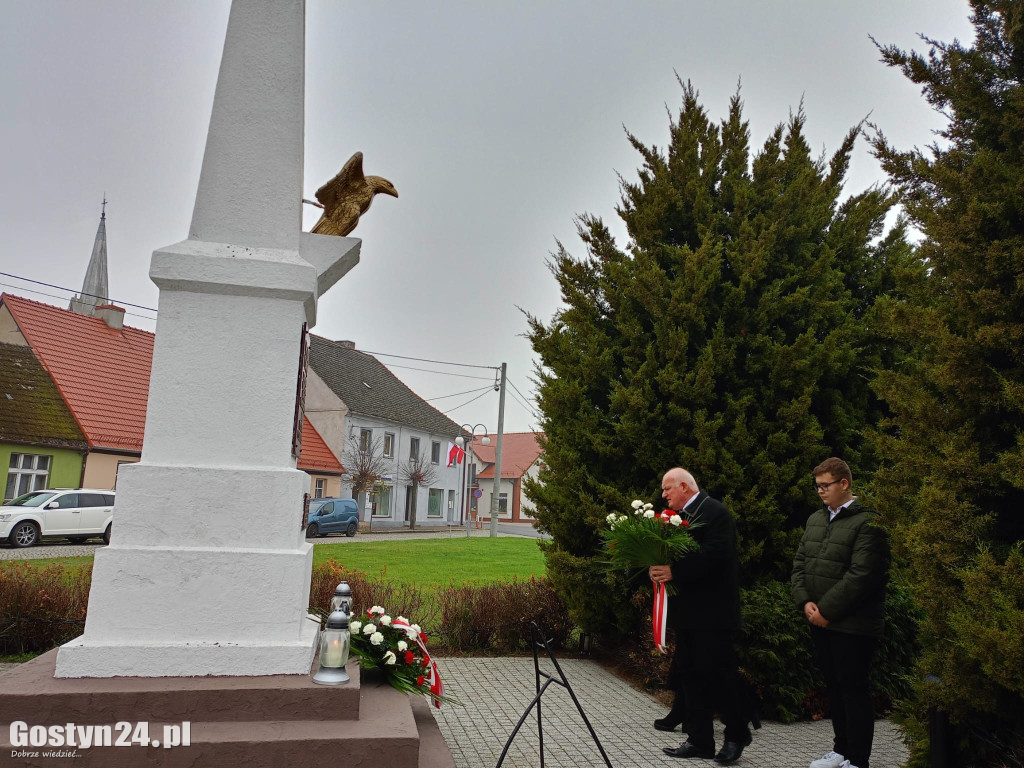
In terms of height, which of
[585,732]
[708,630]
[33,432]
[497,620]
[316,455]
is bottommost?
[585,732]

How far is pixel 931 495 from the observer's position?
365cm

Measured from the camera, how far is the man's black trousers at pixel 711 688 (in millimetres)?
4812

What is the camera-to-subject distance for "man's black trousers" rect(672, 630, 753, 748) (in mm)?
4812

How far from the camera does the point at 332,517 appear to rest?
2816cm

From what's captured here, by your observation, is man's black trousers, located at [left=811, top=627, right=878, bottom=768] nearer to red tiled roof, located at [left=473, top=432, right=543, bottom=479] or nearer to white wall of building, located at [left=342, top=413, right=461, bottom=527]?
white wall of building, located at [left=342, top=413, right=461, bottom=527]

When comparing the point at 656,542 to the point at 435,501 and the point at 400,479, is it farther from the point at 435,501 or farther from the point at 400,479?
the point at 435,501

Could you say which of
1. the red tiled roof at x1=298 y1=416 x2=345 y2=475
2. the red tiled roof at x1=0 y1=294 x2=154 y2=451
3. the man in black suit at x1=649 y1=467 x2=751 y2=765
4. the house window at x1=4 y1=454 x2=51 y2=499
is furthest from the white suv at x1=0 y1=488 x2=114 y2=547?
the man in black suit at x1=649 y1=467 x2=751 y2=765

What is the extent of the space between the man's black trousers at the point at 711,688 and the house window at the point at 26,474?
76.6 ft

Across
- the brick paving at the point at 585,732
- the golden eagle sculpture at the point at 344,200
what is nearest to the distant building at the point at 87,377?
the brick paving at the point at 585,732

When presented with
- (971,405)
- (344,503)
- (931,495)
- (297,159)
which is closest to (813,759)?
(931,495)

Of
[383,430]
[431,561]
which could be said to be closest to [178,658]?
[431,561]

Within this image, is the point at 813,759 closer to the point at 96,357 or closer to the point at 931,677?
the point at 931,677

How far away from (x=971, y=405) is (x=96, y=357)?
28.2 metres

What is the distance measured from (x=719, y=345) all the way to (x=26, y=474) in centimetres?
2304
